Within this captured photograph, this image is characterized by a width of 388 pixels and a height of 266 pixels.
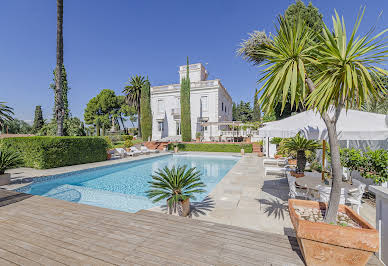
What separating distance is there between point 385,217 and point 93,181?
9.90 metres

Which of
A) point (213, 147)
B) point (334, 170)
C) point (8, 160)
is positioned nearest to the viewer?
point (334, 170)

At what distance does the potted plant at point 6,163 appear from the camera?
6.36 m

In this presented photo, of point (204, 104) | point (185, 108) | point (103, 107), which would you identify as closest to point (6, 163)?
point (185, 108)

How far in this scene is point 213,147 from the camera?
19.4m

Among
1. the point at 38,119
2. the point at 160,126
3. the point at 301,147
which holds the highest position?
the point at 38,119

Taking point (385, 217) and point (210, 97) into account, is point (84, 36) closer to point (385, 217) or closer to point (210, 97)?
point (210, 97)

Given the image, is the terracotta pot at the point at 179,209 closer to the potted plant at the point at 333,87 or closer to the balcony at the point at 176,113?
the potted plant at the point at 333,87

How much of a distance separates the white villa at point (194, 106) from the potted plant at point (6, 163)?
20034 mm

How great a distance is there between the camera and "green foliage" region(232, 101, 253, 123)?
46.6 m

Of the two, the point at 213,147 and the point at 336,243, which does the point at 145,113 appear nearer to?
the point at 213,147

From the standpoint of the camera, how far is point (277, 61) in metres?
2.41

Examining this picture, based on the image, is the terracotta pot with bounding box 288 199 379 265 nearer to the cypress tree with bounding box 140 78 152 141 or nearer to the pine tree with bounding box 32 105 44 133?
the cypress tree with bounding box 140 78 152 141

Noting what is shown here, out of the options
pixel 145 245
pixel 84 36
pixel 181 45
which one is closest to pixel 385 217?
pixel 145 245

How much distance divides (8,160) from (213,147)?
15.8 meters
